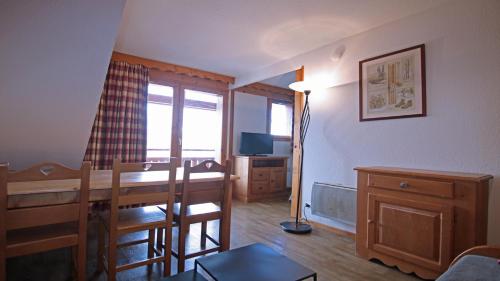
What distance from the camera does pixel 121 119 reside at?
148 inches

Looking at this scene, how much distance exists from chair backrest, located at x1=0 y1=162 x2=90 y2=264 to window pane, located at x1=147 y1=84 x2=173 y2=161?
271cm

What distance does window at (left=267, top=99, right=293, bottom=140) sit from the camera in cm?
567

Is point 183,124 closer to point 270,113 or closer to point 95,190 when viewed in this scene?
point 270,113

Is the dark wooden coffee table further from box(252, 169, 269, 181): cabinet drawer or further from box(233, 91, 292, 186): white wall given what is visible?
box(233, 91, 292, 186): white wall

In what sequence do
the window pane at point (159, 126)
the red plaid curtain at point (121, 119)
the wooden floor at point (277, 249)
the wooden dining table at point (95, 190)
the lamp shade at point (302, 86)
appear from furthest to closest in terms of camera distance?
1. the window pane at point (159, 126)
2. the red plaid curtain at point (121, 119)
3. the lamp shade at point (302, 86)
4. the wooden floor at point (277, 249)
5. the wooden dining table at point (95, 190)

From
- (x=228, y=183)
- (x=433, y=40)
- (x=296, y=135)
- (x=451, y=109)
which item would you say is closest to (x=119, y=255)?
(x=228, y=183)

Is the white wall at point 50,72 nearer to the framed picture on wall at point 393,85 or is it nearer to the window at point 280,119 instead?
the framed picture on wall at point 393,85

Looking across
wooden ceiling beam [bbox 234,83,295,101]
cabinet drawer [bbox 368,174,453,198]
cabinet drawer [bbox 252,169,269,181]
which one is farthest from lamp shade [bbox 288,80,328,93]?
wooden ceiling beam [bbox 234,83,295,101]

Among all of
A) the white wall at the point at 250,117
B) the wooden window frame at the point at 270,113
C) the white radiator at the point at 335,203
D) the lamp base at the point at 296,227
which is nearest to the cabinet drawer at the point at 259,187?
the white wall at the point at 250,117

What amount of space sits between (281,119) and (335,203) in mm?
3138

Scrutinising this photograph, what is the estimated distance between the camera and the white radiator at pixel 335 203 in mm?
2891

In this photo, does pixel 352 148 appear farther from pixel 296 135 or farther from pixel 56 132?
pixel 56 132

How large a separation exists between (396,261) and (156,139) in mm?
3650

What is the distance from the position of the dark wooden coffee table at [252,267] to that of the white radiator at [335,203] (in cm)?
158
